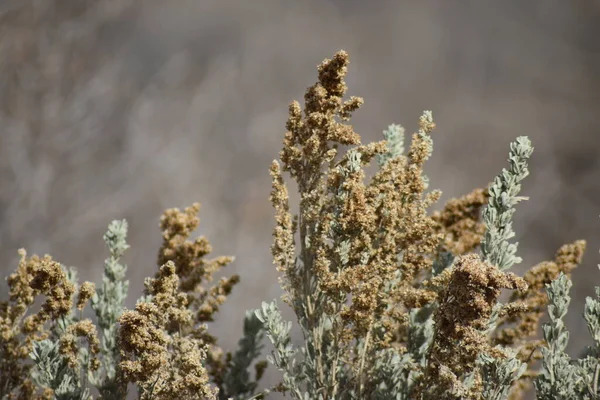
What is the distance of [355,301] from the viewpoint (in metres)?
1.75

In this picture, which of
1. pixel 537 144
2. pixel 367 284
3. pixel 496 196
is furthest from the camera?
pixel 537 144

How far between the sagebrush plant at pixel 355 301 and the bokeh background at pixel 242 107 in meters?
2.00

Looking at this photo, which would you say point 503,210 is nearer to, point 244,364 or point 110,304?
point 244,364

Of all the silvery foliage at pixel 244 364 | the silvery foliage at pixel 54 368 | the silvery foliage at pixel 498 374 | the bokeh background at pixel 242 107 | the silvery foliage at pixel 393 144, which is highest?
the bokeh background at pixel 242 107

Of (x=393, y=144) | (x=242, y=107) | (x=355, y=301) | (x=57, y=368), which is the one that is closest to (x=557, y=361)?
(x=355, y=301)

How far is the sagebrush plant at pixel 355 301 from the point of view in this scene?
5.50 feet

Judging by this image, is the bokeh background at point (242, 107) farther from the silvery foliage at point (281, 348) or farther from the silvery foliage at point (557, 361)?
the silvery foliage at point (557, 361)

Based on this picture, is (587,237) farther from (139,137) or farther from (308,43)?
(139,137)

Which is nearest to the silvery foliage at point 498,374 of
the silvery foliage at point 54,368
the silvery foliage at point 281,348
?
the silvery foliage at point 281,348

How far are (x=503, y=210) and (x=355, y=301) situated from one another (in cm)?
49

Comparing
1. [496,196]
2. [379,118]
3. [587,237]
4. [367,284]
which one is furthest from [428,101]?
[367,284]

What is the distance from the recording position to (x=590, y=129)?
172 inches

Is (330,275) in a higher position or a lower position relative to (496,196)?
lower

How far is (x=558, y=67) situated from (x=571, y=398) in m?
3.05
